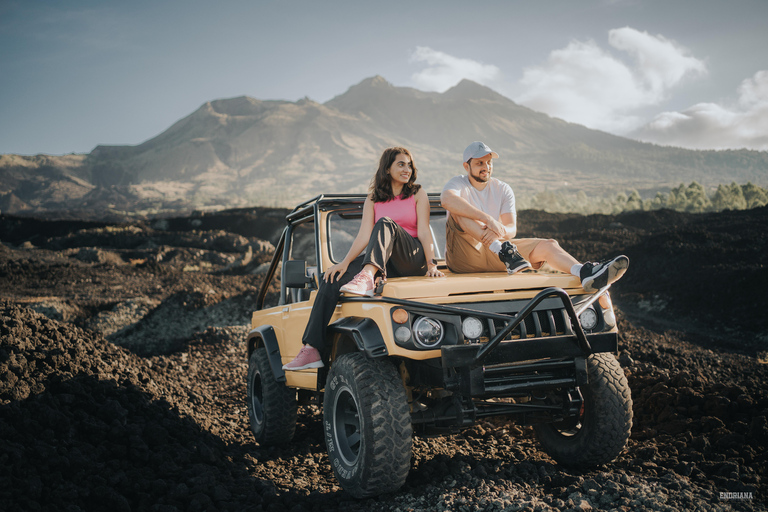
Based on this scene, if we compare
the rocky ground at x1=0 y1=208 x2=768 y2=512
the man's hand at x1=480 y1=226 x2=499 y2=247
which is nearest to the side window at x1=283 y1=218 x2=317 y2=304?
the rocky ground at x1=0 y1=208 x2=768 y2=512

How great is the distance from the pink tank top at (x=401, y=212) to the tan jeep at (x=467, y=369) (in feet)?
2.77

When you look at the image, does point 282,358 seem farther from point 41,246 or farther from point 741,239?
point 41,246

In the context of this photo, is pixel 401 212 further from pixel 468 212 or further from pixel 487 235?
pixel 487 235

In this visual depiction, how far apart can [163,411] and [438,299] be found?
3741 mm

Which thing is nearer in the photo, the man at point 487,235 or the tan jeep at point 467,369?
the tan jeep at point 467,369

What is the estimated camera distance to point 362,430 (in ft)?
11.3

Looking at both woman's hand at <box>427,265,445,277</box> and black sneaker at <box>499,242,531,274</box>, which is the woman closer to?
woman's hand at <box>427,265,445,277</box>

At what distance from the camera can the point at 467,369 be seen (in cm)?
334

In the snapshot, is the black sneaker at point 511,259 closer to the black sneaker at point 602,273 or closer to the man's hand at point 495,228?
the man's hand at point 495,228

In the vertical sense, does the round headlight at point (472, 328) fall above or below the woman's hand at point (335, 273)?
below

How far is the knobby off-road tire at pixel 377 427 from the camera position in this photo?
3391 mm

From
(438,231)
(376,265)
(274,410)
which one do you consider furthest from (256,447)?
(438,231)

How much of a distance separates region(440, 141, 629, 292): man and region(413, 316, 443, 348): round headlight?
99 centimetres

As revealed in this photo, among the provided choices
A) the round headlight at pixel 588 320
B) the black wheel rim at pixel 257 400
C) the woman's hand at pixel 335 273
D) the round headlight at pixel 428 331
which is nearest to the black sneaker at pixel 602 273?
the round headlight at pixel 588 320
